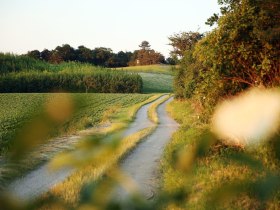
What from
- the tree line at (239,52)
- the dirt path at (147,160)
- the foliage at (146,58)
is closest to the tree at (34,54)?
the foliage at (146,58)

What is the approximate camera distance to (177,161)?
3.78 feet

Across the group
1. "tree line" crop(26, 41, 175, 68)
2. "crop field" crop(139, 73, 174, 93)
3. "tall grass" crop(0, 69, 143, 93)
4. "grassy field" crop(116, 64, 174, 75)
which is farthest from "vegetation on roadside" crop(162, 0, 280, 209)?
"grassy field" crop(116, 64, 174, 75)

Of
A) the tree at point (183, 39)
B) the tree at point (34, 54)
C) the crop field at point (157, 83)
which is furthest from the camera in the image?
the crop field at point (157, 83)

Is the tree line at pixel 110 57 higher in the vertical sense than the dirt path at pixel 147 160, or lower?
higher

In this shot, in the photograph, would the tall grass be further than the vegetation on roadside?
Yes

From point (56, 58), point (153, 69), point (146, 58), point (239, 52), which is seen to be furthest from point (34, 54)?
point (239, 52)

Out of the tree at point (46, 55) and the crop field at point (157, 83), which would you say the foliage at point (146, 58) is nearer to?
the crop field at point (157, 83)

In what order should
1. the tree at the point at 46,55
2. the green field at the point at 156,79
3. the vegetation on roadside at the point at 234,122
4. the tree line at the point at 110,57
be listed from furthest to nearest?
the tree at the point at 46,55 < the tree line at the point at 110,57 < the green field at the point at 156,79 < the vegetation on roadside at the point at 234,122

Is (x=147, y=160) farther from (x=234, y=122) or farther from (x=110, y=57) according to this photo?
(x=110, y=57)

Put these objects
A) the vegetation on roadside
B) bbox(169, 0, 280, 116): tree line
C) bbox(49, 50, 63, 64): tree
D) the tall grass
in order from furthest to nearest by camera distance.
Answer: bbox(49, 50, 63, 64): tree, the tall grass, bbox(169, 0, 280, 116): tree line, the vegetation on roadside

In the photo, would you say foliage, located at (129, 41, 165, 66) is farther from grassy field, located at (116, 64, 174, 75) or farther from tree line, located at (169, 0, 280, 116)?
tree line, located at (169, 0, 280, 116)

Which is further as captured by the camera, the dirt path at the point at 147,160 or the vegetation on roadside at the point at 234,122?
the dirt path at the point at 147,160

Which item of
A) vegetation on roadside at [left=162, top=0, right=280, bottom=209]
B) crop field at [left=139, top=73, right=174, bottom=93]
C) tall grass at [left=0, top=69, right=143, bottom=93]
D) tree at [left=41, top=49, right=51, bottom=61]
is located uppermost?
tree at [left=41, top=49, right=51, bottom=61]

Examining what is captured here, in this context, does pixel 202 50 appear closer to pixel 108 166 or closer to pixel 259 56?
pixel 259 56
